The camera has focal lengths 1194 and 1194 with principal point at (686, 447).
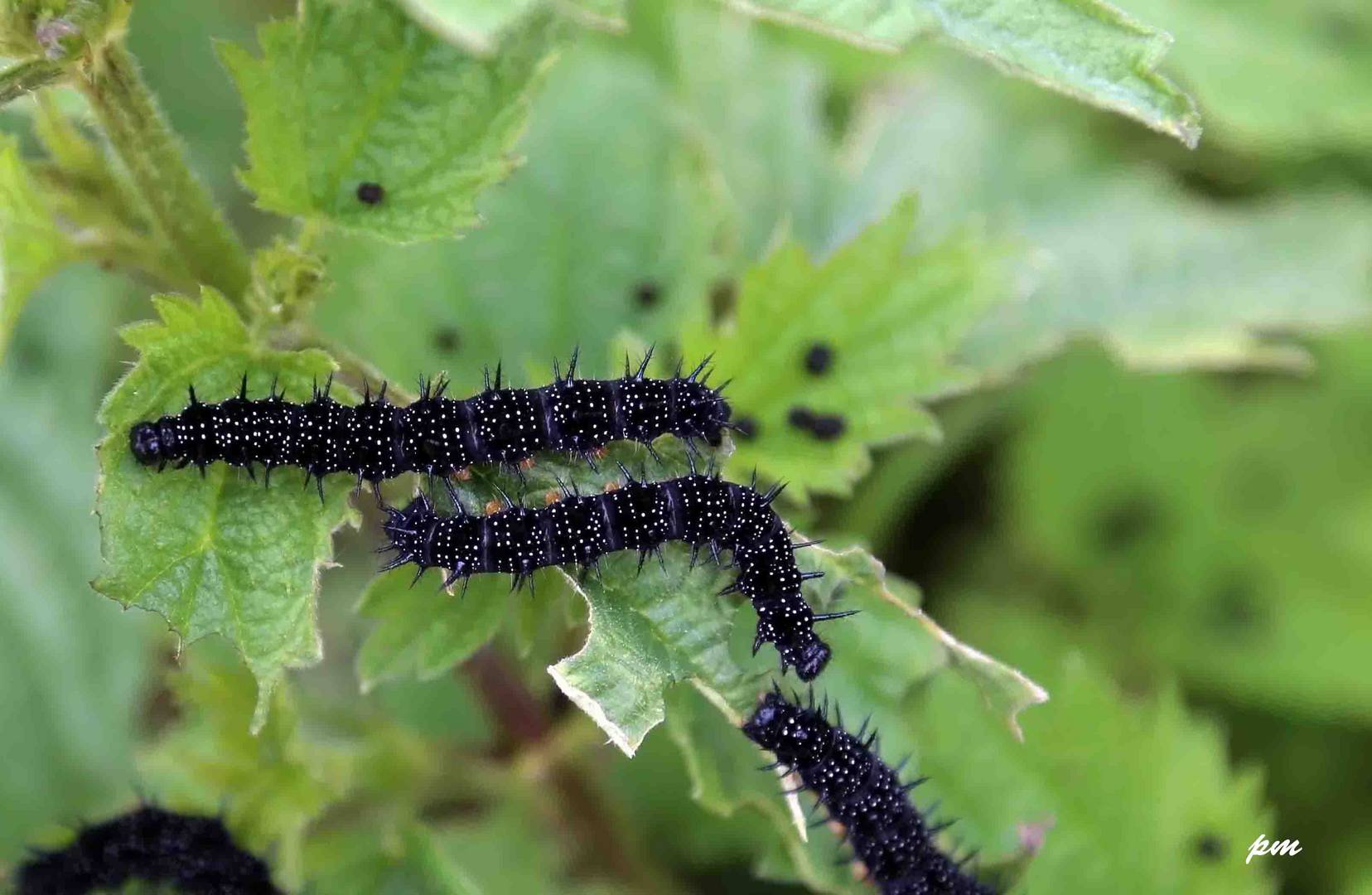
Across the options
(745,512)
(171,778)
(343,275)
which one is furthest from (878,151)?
(171,778)

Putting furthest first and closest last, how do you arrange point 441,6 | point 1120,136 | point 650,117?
1. point 1120,136
2. point 650,117
3. point 441,6

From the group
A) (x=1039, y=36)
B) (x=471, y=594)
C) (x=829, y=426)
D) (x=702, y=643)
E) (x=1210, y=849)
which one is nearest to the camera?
(x=1039, y=36)

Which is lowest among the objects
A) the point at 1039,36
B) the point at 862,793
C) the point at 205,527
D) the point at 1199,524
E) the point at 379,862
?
the point at 379,862

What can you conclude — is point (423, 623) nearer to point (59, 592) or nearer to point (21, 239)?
point (21, 239)

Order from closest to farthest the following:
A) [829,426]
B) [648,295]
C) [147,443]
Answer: [147,443]
[829,426]
[648,295]

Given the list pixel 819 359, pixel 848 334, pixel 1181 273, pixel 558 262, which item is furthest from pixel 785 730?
pixel 1181 273

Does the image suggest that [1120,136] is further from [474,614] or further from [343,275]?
[474,614]

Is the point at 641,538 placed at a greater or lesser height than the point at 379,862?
greater

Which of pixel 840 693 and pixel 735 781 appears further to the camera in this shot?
pixel 840 693
